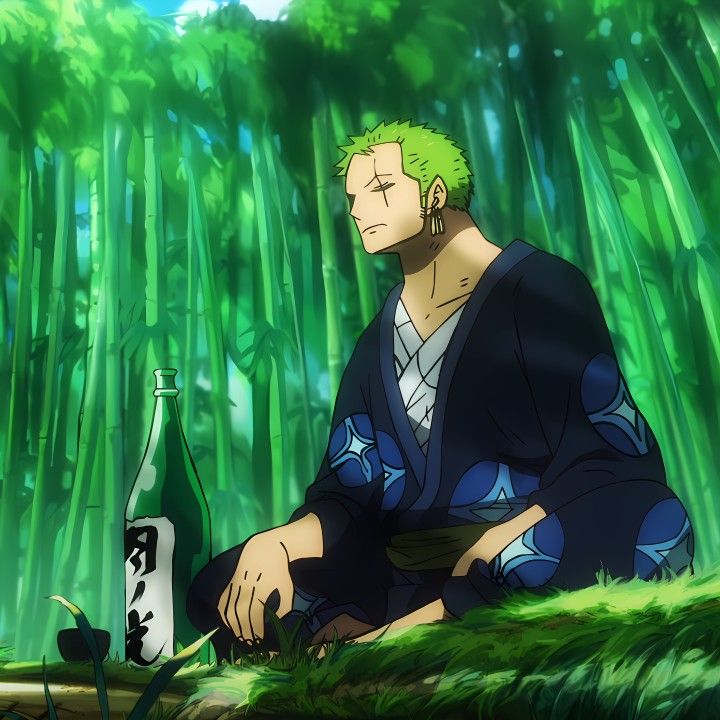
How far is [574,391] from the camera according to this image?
117cm

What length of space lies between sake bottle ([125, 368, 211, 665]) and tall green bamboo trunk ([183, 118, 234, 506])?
0.04 m

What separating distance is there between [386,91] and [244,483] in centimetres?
56

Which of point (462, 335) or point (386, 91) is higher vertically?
point (386, 91)

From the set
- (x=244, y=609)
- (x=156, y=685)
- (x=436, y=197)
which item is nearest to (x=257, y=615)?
(x=244, y=609)

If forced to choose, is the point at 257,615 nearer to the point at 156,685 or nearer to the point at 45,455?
the point at 156,685

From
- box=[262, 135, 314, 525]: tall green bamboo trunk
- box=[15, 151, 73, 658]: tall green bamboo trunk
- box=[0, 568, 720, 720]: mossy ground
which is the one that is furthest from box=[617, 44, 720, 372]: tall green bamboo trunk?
box=[15, 151, 73, 658]: tall green bamboo trunk

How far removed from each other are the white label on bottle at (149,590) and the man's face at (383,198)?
18.1 inches

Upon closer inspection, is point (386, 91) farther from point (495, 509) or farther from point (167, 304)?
point (495, 509)

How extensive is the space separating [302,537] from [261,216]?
0.45m

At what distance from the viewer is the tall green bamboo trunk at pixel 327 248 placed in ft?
4.29

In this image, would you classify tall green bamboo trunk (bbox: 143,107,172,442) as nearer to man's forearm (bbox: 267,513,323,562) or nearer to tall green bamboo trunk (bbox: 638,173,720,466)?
man's forearm (bbox: 267,513,323,562)

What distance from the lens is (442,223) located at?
4.20 feet

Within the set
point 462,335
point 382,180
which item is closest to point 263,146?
point 382,180

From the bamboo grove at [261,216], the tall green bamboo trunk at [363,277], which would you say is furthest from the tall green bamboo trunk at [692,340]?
the tall green bamboo trunk at [363,277]
